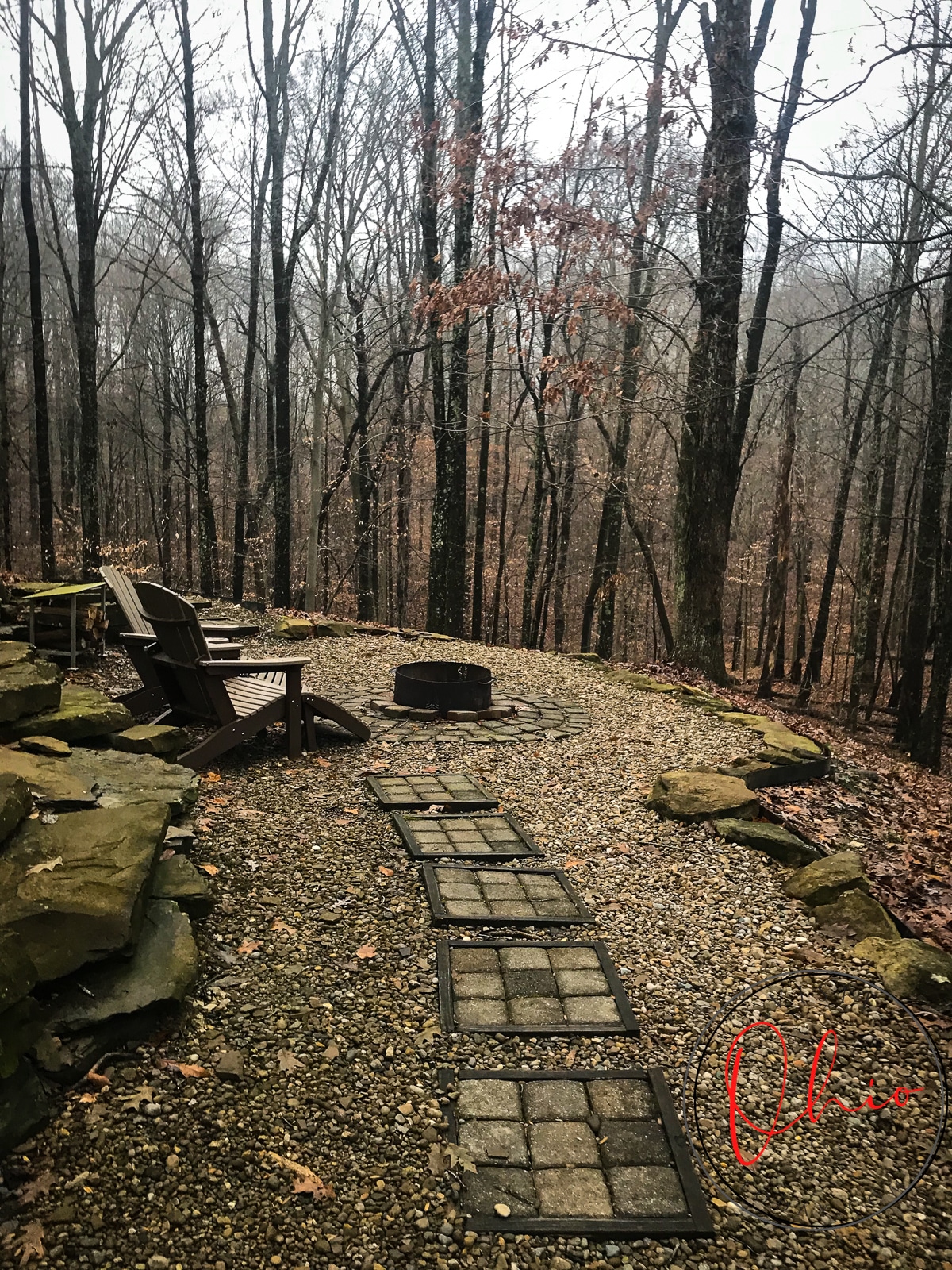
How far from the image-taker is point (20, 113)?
36.2ft

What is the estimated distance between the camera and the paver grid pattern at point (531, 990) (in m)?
2.60

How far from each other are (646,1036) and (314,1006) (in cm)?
107

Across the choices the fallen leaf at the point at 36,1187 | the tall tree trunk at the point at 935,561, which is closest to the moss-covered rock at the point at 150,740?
the fallen leaf at the point at 36,1187

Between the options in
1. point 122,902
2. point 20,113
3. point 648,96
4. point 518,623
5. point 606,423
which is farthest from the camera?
point 518,623

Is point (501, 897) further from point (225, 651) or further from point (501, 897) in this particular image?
point (225, 651)

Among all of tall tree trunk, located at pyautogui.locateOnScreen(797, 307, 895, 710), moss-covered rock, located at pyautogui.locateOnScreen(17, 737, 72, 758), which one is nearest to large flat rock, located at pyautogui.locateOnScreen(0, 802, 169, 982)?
moss-covered rock, located at pyautogui.locateOnScreen(17, 737, 72, 758)

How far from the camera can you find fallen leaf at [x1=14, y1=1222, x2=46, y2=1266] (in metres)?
1.67

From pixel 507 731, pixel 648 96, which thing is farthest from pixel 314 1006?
pixel 648 96

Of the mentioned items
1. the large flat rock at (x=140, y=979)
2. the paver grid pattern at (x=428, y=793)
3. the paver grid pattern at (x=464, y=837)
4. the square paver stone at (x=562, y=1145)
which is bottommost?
the square paver stone at (x=562, y=1145)

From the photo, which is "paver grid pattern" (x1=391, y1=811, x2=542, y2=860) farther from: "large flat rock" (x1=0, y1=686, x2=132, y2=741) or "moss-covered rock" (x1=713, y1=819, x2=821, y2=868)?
"large flat rock" (x1=0, y1=686, x2=132, y2=741)

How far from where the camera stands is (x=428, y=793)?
15.0 feet

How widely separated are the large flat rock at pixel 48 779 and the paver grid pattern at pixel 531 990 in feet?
4.85

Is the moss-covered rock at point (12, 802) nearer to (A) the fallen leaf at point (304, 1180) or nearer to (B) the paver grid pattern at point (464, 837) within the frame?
(A) the fallen leaf at point (304, 1180)

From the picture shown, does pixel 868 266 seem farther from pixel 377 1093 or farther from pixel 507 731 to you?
pixel 377 1093
